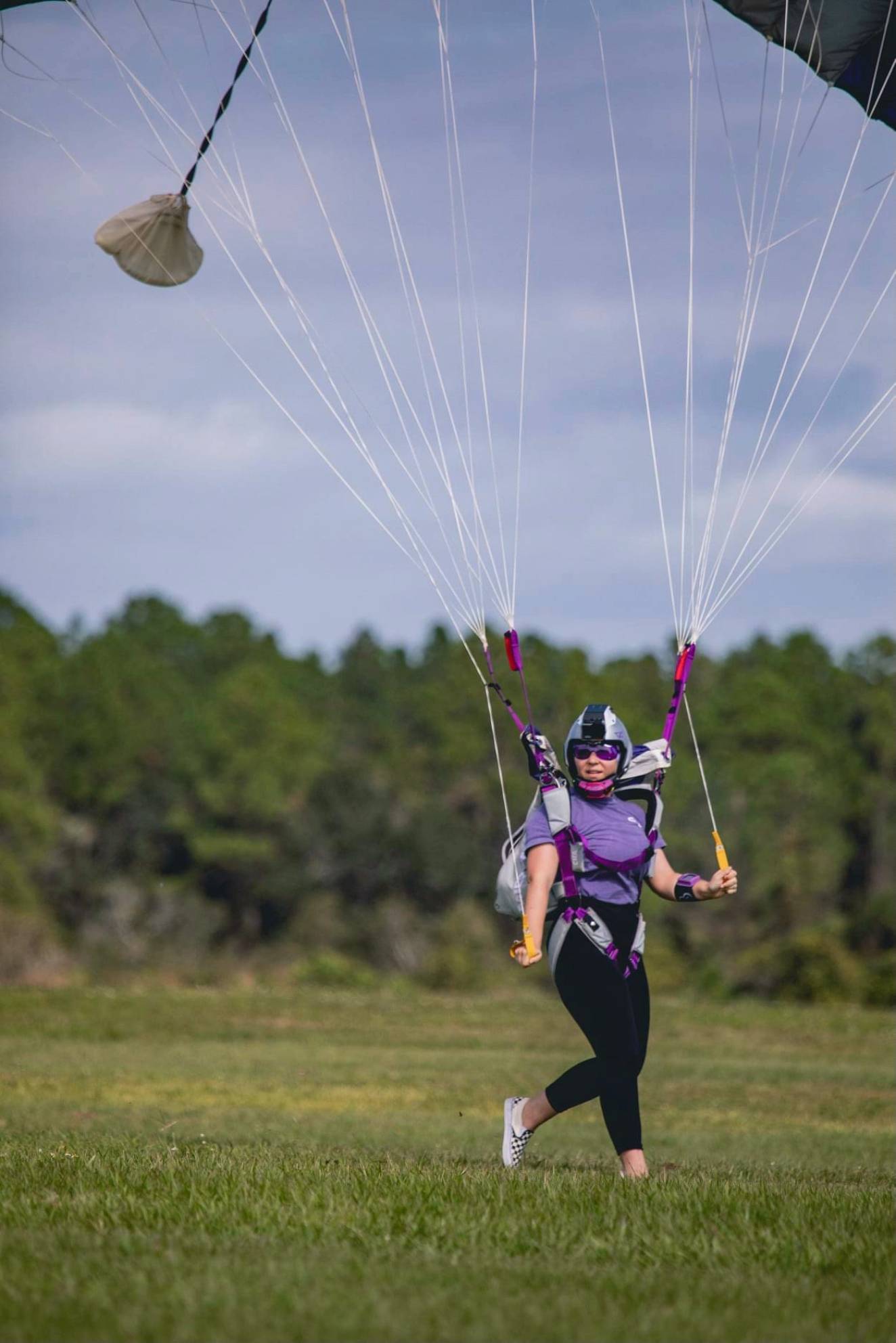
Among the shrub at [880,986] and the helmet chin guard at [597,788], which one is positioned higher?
the helmet chin guard at [597,788]

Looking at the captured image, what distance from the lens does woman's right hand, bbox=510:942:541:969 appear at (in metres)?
A: 7.44

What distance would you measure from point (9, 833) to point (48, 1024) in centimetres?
4118

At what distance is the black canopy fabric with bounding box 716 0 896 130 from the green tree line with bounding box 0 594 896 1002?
3790 centimetres

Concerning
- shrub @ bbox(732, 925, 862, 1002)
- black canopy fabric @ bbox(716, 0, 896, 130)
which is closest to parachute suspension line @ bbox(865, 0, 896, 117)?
black canopy fabric @ bbox(716, 0, 896, 130)

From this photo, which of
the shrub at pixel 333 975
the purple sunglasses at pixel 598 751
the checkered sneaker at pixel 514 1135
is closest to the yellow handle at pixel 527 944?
the purple sunglasses at pixel 598 751

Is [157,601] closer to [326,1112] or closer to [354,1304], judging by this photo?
[326,1112]

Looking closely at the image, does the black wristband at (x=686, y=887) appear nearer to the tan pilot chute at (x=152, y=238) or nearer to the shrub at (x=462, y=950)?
the tan pilot chute at (x=152, y=238)

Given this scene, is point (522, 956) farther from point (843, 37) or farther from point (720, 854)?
point (843, 37)

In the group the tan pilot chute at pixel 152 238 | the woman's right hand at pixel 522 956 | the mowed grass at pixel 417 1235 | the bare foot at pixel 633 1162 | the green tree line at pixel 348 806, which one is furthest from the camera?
the green tree line at pixel 348 806

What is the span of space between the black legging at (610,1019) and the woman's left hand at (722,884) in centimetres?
45

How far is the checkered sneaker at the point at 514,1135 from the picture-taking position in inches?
333

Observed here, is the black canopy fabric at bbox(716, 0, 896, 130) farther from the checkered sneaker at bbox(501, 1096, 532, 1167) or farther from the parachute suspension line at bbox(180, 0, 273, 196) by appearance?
the checkered sneaker at bbox(501, 1096, 532, 1167)

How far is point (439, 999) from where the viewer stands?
2948 cm

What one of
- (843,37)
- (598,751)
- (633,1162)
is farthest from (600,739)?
(843,37)
